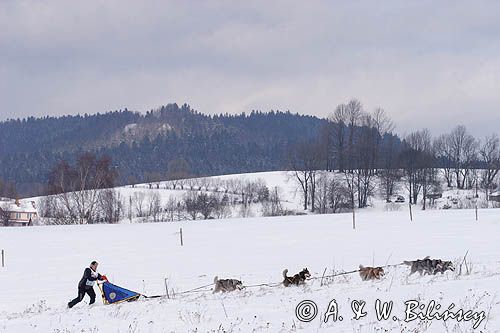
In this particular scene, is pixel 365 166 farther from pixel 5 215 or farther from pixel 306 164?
pixel 5 215

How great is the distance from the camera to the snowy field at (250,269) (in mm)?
11016

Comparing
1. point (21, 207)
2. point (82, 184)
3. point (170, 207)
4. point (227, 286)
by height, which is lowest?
point (21, 207)

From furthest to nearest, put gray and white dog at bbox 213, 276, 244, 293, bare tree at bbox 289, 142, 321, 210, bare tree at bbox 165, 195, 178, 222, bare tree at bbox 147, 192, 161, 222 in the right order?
bare tree at bbox 147, 192, 161, 222 < bare tree at bbox 165, 195, 178, 222 < bare tree at bbox 289, 142, 321, 210 < gray and white dog at bbox 213, 276, 244, 293

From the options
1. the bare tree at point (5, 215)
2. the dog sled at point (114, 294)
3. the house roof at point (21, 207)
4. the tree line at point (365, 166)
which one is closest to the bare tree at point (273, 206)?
the tree line at point (365, 166)

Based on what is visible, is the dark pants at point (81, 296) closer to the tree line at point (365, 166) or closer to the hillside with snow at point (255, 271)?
the hillside with snow at point (255, 271)

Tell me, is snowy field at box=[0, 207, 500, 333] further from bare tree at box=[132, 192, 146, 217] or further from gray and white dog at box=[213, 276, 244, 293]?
bare tree at box=[132, 192, 146, 217]

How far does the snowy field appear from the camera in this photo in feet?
36.1

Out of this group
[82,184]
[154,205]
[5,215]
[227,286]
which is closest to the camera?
[227,286]

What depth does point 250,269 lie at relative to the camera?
25.9 m

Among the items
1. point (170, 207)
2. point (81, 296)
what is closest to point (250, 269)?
point (81, 296)

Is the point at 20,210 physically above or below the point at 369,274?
below

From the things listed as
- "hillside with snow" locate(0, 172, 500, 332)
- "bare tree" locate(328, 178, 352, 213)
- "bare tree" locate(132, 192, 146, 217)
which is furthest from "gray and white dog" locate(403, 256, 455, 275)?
"bare tree" locate(132, 192, 146, 217)

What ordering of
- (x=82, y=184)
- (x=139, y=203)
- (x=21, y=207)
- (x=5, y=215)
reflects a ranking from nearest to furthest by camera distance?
(x=82, y=184) < (x=5, y=215) < (x=139, y=203) < (x=21, y=207)

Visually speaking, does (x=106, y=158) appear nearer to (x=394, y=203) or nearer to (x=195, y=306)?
(x=394, y=203)
